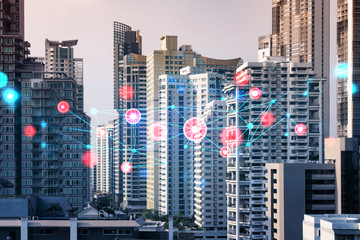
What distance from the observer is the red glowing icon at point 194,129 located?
323ft

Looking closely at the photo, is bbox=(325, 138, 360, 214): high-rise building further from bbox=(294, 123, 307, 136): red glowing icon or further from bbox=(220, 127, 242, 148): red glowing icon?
bbox=(294, 123, 307, 136): red glowing icon

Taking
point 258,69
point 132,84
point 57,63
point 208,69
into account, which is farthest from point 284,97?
point 57,63

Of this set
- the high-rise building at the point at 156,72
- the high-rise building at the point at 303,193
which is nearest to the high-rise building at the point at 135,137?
the high-rise building at the point at 156,72

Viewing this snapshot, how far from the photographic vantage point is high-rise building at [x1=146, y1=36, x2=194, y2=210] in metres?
125

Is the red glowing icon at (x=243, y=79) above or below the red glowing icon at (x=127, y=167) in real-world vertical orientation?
above

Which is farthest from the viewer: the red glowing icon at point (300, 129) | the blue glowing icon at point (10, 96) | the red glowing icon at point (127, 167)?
the red glowing icon at point (127, 167)

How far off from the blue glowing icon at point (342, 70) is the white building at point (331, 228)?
7213 cm

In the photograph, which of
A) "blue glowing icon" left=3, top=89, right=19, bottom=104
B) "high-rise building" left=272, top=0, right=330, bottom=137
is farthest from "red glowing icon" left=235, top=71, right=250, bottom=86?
"high-rise building" left=272, top=0, right=330, bottom=137

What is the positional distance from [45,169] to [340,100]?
6518cm

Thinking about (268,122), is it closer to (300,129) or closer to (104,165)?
(300,129)

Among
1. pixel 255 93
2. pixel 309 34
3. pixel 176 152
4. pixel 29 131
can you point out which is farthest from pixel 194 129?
pixel 29 131

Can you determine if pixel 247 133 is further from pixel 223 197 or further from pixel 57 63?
pixel 57 63

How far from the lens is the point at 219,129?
96.0 meters

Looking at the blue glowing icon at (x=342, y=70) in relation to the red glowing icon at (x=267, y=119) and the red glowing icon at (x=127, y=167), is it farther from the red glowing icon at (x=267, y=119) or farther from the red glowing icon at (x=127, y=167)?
the red glowing icon at (x=127, y=167)
